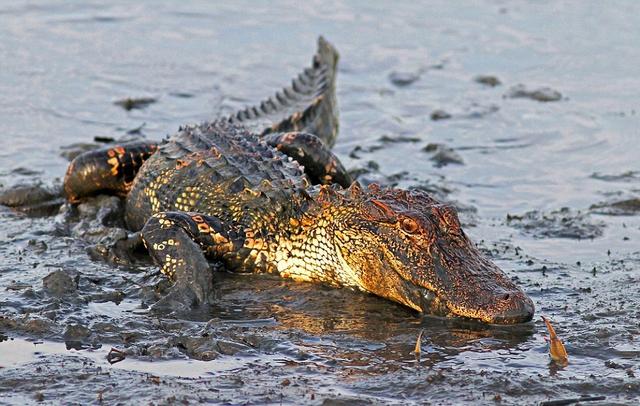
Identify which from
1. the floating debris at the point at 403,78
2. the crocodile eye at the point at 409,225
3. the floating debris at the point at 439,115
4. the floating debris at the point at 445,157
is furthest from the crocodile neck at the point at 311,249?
the floating debris at the point at 403,78

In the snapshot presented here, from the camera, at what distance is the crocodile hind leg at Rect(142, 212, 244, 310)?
7.62 m

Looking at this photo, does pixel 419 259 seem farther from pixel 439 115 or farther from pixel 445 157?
pixel 439 115

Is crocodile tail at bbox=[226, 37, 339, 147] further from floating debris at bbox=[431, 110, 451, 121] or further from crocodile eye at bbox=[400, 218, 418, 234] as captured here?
crocodile eye at bbox=[400, 218, 418, 234]

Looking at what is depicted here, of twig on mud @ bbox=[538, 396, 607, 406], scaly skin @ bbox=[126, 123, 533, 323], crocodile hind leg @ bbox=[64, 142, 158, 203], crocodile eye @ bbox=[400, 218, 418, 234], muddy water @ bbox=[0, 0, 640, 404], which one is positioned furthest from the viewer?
crocodile hind leg @ bbox=[64, 142, 158, 203]

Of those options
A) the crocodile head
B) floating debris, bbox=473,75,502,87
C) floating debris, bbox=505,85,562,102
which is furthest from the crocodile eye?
floating debris, bbox=473,75,502,87

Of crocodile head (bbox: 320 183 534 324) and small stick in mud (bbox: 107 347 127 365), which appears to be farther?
crocodile head (bbox: 320 183 534 324)

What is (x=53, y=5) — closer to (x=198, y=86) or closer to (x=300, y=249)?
(x=198, y=86)

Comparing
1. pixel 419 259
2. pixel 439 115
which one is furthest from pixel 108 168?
pixel 439 115

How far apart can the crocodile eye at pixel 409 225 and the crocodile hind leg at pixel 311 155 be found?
2.30 meters

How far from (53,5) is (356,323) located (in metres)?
11.0

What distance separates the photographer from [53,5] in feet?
55.6

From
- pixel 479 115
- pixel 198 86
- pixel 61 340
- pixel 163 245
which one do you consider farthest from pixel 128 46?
pixel 61 340

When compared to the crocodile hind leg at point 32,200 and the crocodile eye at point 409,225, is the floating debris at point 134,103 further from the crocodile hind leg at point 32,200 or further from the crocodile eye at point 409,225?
the crocodile eye at point 409,225

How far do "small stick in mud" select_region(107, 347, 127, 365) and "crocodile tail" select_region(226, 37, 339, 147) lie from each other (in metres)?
4.19
